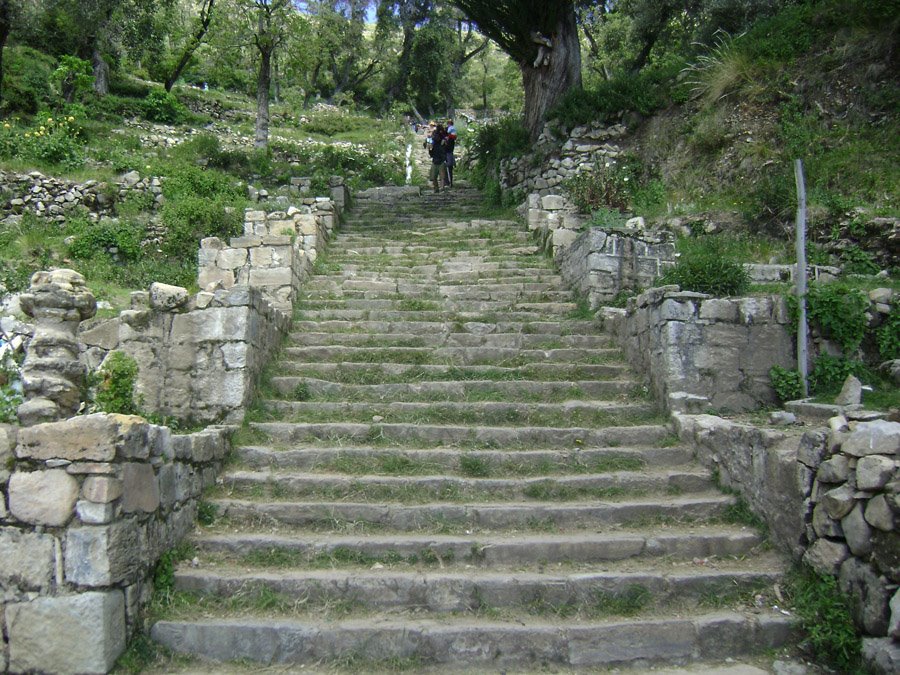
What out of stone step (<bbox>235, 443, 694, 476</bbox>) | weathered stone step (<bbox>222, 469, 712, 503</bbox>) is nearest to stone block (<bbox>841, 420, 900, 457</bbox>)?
weathered stone step (<bbox>222, 469, 712, 503</bbox>)

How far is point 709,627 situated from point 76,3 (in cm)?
2358

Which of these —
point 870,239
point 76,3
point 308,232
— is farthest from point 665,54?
point 76,3

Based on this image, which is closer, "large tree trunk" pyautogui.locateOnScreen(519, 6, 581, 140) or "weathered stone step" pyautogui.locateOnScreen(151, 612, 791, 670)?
"weathered stone step" pyautogui.locateOnScreen(151, 612, 791, 670)

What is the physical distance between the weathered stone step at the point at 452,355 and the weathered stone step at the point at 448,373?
0.18 meters

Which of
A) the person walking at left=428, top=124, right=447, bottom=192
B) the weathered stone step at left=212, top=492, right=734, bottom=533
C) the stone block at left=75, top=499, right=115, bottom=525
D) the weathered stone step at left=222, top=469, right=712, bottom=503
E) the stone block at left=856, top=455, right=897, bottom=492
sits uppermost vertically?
the person walking at left=428, top=124, right=447, bottom=192

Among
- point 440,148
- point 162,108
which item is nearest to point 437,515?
point 440,148

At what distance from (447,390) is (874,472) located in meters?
4.06

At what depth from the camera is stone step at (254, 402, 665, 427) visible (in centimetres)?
A: 654

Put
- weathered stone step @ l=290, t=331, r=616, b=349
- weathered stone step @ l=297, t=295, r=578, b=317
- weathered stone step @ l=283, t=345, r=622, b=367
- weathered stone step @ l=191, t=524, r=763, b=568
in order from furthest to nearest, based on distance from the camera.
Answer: weathered stone step @ l=297, t=295, r=578, b=317 < weathered stone step @ l=290, t=331, r=616, b=349 < weathered stone step @ l=283, t=345, r=622, b=367 < weathered stone step @ l=191, t=524, r=763, b=568

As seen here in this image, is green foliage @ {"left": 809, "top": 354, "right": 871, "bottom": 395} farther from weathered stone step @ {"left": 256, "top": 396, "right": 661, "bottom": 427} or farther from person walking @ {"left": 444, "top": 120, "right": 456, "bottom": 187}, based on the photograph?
person walking @ {"left": 444, "top": 120, "right": 456, "bottom": 187}

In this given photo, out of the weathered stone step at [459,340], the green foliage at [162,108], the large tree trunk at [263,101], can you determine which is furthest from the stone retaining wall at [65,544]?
the green foliage at [162,108]

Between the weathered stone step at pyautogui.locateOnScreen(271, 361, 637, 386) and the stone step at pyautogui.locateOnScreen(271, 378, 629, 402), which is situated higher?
the weathered stone step at pyautogui.locateOnScreen(271, 361, 637, 386)

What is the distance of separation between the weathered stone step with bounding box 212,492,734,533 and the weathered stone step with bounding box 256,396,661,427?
1343mm

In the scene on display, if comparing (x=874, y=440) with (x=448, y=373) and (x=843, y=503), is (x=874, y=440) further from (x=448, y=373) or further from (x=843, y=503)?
(x=448, y=373)
